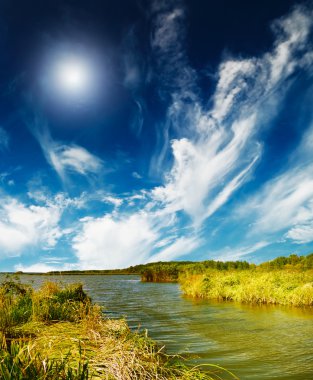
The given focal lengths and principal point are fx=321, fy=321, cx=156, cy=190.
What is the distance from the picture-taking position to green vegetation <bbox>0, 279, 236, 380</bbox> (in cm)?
496

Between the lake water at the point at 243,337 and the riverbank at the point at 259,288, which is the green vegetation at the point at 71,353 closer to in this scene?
the lake water at the point at 243,337

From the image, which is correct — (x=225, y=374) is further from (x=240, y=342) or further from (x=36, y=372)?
(x=36, y=372)

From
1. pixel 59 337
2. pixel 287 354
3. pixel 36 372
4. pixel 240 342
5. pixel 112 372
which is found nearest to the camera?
pixel 36 372

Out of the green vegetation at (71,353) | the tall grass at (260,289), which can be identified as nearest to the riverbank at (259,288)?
the tall grass at (260,289)

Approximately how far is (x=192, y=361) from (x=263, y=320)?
27.6 feet

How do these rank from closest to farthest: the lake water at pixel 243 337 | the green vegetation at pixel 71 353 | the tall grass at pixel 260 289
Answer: the green vegetation at pixel 71 353 < the lake water at pixel 243 337 < the tall grass at pixel 260 289

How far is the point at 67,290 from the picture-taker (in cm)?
1841

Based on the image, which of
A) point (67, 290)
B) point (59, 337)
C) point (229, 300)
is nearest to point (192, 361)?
point (59, 337)

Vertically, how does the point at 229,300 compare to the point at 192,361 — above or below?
above

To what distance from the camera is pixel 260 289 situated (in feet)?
79.5

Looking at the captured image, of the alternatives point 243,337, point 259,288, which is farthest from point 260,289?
point 243,337

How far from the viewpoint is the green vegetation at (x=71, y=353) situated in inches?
195

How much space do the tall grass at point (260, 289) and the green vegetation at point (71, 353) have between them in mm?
14820

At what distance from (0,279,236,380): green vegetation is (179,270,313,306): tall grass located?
583 inches
